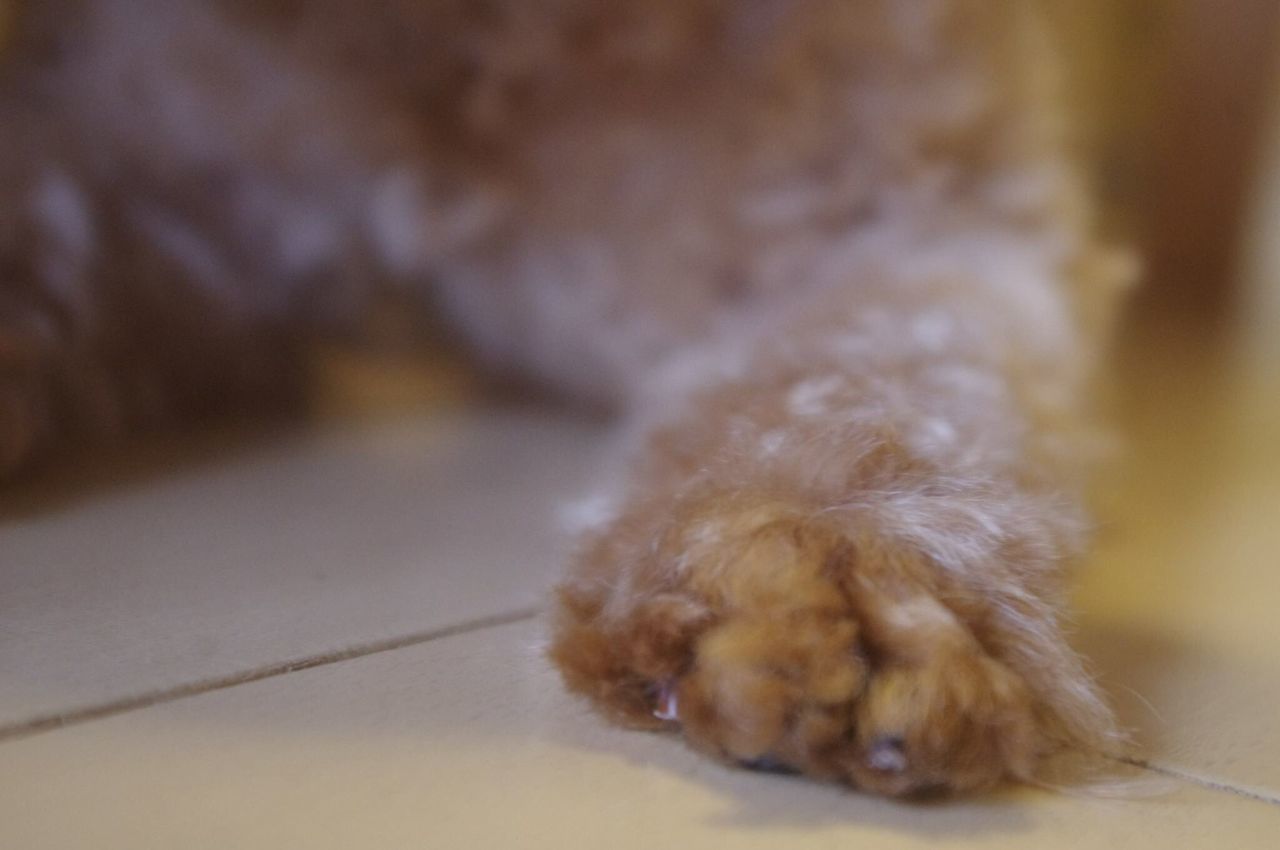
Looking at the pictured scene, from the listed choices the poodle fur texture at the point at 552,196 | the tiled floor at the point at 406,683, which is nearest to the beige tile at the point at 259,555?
the tiled floor at the point at 406,683

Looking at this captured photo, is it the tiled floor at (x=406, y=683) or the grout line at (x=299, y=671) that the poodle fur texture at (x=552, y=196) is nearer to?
the tiled floor at (x=406, y=683)

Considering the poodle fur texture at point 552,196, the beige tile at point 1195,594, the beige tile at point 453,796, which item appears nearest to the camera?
the beige tile at point 453,796

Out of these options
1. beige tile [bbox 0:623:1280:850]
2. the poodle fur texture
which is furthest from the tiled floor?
the poodle fur texture

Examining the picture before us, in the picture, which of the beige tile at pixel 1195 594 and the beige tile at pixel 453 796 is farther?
the beige tile at pixel 1195 594

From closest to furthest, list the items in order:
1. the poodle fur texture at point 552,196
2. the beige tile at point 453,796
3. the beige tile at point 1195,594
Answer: the beige tile at point 453,796, the beige tile at point 1195,594, the poodle fur texture at point 552,196

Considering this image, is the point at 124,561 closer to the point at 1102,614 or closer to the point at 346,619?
the point at 346,619
